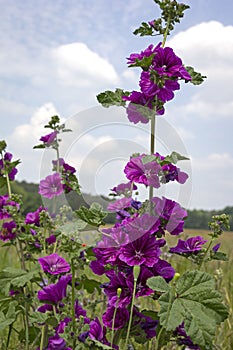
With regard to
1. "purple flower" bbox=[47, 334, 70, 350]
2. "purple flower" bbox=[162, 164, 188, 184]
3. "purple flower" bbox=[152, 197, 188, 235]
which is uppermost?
"purple flower" bbox=[162, 164, 188, 184]

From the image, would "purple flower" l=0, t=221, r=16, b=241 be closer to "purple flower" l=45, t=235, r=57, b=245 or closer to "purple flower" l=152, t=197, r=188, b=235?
"purple flower" l=45, t=235, r=57, b=245

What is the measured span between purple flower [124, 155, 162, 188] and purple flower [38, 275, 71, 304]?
419 millimetres

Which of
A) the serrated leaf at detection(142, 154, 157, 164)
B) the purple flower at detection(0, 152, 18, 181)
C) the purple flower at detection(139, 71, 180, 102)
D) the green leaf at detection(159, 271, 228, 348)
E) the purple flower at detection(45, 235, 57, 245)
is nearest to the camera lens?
the green leaf at detection(159, 271, 228, 348)

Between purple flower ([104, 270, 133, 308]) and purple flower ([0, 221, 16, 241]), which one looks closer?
purple flower ([104, 270, 133, 308])

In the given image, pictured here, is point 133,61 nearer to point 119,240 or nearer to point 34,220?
point 119,240

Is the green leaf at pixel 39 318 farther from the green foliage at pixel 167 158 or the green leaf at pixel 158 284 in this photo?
the green foliage at pixel 167 158

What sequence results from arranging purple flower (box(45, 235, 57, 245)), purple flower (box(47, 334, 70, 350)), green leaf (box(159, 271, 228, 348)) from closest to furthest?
green leaf (box(159, 271, 228, 348)) → purple flower (box(47, 334, 70, 350)) → purple flower (box(45, 235, 57, 245))

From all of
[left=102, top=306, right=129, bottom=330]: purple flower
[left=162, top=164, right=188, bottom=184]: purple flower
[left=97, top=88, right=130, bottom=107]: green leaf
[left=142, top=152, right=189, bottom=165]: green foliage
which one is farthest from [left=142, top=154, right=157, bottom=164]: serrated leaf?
[left=102, top=306, right=129, bottom=330]: purple flower

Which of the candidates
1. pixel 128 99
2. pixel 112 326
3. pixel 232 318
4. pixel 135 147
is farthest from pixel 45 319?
pixel 232 318

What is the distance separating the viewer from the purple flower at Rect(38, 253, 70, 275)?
147 centimetres

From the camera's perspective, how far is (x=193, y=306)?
112cm

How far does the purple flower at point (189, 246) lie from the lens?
1368mm

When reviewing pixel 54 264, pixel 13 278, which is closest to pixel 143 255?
pixel 54 264

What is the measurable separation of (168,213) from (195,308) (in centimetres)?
29
